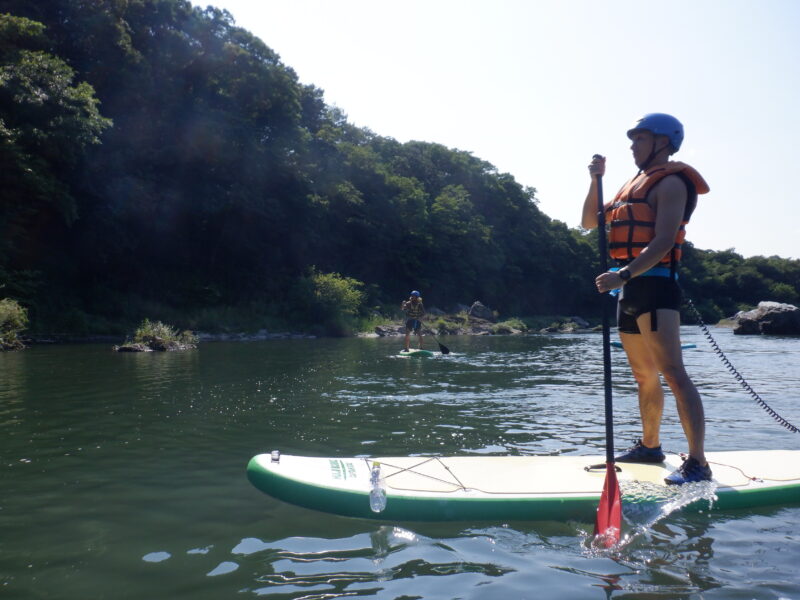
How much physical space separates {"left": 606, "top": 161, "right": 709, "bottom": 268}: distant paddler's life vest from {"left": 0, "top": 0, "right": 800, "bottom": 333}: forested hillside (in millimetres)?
22556

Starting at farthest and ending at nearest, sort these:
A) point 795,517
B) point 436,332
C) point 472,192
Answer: point 472,192 < point 436,332 < point 795,517

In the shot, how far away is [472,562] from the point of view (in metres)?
3.07

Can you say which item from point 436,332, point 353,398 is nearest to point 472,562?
point 353,398

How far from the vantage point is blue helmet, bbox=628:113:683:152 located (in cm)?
434

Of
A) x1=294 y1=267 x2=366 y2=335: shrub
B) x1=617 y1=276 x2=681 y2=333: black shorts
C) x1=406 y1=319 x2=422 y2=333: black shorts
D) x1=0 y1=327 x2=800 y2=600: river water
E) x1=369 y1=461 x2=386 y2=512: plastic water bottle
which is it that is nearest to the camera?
x1=0 y1=327 x2=800 y2=600: river water

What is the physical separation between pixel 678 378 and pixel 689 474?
61 cm

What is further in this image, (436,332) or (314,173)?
(314,173)

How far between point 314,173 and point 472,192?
3277cm

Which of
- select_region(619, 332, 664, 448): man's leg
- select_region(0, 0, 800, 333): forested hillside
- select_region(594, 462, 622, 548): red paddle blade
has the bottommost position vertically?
select_region(594, 462, 622, 548): red paddle blade

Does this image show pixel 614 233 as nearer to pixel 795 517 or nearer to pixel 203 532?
pixel 795 517

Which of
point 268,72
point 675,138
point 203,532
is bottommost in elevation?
point 203,532

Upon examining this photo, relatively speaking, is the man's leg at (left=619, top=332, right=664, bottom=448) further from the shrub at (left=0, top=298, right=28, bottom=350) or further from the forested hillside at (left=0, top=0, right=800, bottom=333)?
the forested hillside at (left=0, top=0, right=800, bottom=333)

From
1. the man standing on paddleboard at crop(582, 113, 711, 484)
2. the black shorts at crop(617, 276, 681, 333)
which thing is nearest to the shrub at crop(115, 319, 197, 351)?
the man standing on paddleboard at crop(582, 113, 711, 484)

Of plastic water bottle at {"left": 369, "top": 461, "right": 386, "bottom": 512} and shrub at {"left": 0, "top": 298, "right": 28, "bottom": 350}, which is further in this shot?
shrub at {"left": 0, "top": 298, "right": 28, "bottom": 350}
